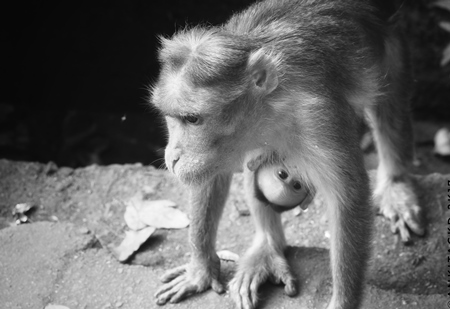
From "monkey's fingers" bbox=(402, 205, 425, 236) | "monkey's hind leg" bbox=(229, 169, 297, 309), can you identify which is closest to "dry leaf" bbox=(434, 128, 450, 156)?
"monkey's fingers" bbox=(402, 205, 425, 236)

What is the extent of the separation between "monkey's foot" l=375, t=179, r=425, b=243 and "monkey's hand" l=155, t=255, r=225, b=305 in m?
1.80

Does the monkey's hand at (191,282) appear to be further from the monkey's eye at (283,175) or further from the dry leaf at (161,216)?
the monkey's eye at (283,175)

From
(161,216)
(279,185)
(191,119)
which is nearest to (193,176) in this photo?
(191,119)

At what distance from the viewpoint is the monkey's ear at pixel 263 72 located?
436cm

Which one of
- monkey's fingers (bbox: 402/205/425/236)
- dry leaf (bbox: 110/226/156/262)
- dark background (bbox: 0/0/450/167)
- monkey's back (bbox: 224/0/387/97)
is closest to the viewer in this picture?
monkey's back (bbox: 224/0/387/97)

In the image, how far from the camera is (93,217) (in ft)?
21.1

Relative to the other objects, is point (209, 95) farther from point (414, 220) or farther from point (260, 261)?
point (414, 220)

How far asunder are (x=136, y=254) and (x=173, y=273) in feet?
1.66

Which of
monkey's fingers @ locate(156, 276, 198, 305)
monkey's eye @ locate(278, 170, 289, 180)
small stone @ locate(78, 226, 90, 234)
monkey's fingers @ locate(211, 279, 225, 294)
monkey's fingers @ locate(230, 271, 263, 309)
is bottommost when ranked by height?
monkey's fingers @ locate(211, 279, 225, 294)

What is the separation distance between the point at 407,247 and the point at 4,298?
12.0ft

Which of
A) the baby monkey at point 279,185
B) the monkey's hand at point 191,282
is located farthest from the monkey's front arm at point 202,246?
the baby monkey at point 279,185

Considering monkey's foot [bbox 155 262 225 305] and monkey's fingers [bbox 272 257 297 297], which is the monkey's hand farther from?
monkey's fingers [bbox 272 257 297 297]

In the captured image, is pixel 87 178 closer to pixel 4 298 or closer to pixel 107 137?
pixel 4 298

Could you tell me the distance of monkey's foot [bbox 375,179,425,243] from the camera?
595 centimetres
